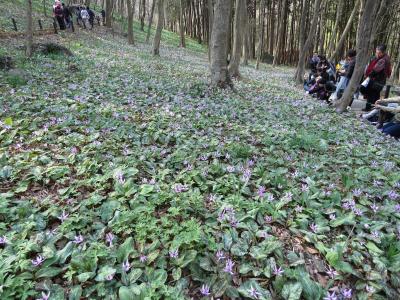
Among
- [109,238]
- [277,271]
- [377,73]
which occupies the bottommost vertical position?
[277,271]

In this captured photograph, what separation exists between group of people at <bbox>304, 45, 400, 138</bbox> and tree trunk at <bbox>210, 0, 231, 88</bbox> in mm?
4031

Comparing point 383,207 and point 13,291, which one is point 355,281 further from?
point 13,291

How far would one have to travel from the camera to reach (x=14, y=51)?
11320 millimetres

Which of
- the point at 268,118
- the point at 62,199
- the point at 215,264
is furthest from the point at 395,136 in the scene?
the point at 62,199

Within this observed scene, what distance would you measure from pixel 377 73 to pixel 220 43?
490 cm

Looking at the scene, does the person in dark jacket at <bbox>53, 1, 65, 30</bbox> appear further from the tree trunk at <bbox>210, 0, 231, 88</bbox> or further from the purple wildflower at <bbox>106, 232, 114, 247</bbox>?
the purple wildflower at <bbox>106, 232, 114, 247</bbox>

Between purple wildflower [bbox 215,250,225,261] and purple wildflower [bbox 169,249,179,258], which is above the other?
purple wildflower [bbox 169,249,179,258]

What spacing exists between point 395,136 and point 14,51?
12516mm

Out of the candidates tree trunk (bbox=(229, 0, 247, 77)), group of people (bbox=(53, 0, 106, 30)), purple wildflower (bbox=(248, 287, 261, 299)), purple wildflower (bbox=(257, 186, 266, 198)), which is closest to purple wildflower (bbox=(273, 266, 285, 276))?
purple wildflower (bbox=(248, 287, 261, 299))

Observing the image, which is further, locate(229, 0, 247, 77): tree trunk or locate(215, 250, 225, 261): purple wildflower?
locate(229, 0, 247, 77): tree trunk

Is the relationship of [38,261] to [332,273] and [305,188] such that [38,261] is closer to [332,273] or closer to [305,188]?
[332,273]

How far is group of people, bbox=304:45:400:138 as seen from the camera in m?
7.60

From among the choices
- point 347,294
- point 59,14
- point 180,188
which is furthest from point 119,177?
point 59,14

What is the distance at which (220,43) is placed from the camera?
9.10 m
